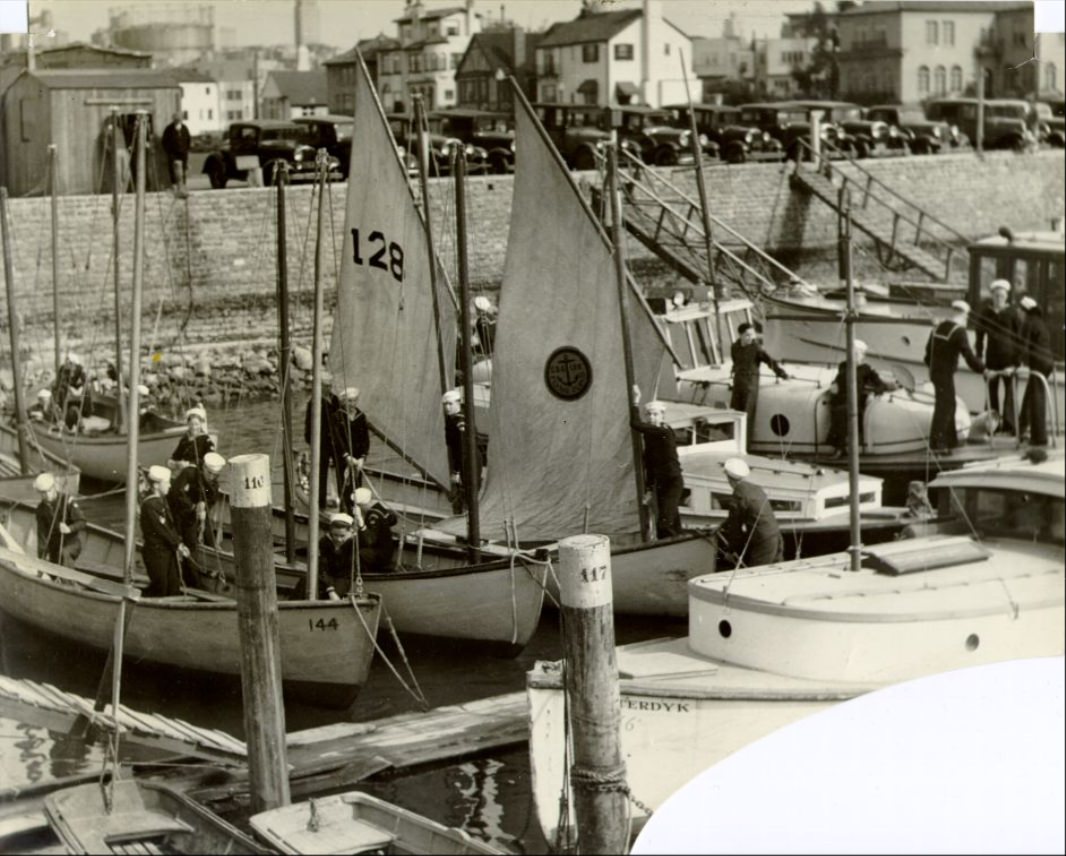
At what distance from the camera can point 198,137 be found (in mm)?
12477

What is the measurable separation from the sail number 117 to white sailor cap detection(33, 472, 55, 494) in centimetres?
167

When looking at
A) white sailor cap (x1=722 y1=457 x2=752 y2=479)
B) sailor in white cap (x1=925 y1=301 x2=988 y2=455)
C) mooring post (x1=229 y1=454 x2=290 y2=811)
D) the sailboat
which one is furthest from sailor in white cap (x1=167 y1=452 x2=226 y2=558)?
sailor in white cap (x1=925 y1=301 x2=988 y2=455)

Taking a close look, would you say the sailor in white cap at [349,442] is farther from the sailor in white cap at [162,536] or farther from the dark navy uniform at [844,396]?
the dark navy uniform at [844,396]

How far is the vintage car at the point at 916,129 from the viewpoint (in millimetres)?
9594

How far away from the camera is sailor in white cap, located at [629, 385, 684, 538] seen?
727 centimetres

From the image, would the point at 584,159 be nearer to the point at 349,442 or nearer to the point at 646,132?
the point at 349,442

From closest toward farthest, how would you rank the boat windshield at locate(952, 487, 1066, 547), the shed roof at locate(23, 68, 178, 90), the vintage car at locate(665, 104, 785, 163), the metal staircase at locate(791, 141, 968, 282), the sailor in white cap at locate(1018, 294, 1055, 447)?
the boat windshield at locate(952, 487, 1066, 547), the sailor in white cap at locate(1018, 294, 1055, 447), the shed roof at locate(23, 68, 178, 90), the metal staircase at locate(791, 141, 968, 282), the vintage car at locate(665, 104, 785, 163)

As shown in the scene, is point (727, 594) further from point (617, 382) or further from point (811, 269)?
point (811, 269)

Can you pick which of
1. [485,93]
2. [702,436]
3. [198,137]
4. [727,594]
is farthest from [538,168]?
[198,137]

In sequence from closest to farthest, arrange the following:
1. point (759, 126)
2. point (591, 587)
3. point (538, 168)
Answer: point (591, 587) → point (538, 168) → point (759, 126)

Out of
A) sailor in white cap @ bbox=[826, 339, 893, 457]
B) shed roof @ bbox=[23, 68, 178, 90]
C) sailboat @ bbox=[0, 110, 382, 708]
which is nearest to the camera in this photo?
sailor in white cap @ bbox=[826, 339, 893, 457]

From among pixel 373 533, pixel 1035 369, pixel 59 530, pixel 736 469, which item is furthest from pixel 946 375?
pixel 59 530

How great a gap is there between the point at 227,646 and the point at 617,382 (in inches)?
70.3

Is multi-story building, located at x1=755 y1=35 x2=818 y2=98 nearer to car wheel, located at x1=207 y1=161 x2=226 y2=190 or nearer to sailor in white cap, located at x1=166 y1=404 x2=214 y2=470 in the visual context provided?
sailor in white cap, located at x1=166 y1=404 x2=214 y2=470
